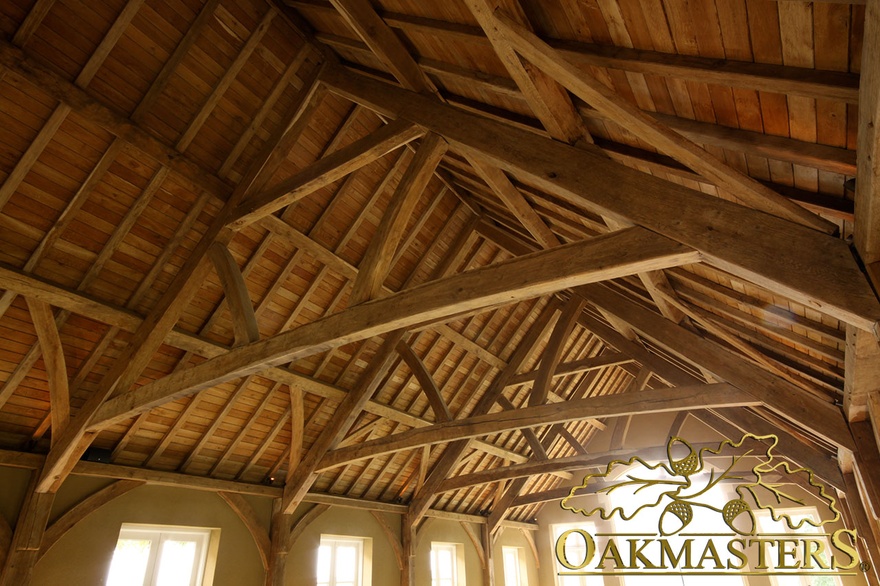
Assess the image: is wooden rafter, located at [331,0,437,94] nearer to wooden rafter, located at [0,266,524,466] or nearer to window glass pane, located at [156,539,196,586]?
wooden rafter, located at [0,266,524,466]

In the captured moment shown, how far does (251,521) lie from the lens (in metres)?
6.50

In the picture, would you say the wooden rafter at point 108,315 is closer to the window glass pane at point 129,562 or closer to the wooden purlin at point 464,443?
the window glass pane at point 129,562

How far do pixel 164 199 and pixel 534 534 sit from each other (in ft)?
38.1

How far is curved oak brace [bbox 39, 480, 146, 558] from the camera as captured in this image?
475 centimetres

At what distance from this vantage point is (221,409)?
6020 mm

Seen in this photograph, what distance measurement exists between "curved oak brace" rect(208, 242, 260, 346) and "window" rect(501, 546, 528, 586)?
988cm

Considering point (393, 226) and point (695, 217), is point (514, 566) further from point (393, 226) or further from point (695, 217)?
point (695, 217)

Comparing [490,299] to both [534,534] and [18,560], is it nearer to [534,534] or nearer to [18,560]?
[18,560]

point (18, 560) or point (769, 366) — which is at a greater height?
point (769, 366)

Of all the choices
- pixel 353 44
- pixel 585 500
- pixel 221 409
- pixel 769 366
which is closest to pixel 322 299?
pixel 221 409

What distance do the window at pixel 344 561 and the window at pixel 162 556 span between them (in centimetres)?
182

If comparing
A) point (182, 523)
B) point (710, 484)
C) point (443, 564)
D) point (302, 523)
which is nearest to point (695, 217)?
point (710, 484)

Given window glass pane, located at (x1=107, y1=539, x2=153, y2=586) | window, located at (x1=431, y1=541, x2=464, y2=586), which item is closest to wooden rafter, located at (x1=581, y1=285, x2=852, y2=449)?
window glass pane, located at (x1=107, y1=539, x2=153, y2=586)

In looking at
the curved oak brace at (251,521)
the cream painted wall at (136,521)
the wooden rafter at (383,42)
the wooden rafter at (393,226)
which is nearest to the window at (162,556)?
the cream painted wall at (136,521)
